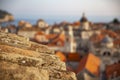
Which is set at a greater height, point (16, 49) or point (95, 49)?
A: point (16, 49)

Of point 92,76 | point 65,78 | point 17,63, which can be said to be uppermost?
point 17,63

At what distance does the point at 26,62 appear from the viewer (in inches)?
171

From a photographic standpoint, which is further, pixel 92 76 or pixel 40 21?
pixel 40 21

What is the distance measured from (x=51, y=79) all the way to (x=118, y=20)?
55.3 meters

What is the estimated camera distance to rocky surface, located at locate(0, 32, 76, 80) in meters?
4.14

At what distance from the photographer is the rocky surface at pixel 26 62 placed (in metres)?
4.14

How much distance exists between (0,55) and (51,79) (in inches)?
33.2

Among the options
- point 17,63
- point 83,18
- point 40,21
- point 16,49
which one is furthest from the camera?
point 40,21

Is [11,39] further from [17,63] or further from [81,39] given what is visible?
[81,39]

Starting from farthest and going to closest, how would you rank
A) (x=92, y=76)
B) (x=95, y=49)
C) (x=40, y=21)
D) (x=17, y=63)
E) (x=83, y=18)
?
1. (x=40, y=21)
2. (x=83, y=18)
3. (x=95, y=49)
4. (x=92, y=76)
5. (x=17, y=63)

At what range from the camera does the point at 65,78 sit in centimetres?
448

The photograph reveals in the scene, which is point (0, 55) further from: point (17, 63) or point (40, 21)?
point (40, 21)

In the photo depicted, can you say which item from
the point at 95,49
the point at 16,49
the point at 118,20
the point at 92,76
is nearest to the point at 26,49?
the point at 16,49

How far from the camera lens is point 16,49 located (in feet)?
15.4
